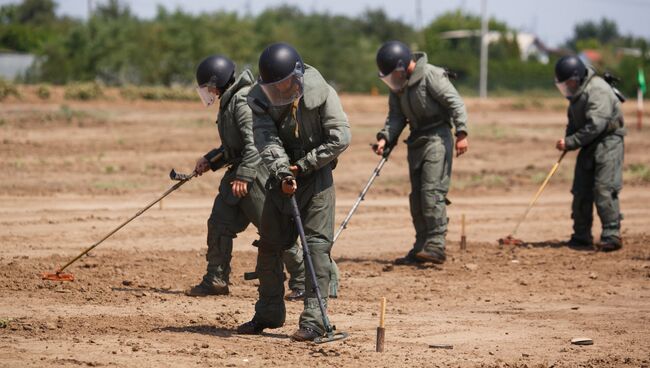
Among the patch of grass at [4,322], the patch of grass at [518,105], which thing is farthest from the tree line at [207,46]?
the patch of grass at [4,322]

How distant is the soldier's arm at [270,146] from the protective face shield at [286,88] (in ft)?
0.66

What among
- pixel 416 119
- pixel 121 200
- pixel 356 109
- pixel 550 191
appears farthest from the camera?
pixel 356 109

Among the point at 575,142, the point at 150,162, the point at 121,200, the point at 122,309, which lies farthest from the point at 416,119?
the point at 150,162

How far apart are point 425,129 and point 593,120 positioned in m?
2.31

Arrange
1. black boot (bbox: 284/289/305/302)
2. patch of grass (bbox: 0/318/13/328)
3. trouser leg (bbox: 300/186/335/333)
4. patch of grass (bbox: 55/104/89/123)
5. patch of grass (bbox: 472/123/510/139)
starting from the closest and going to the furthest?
trouser leg (bbox: 300/186/335/333)
patch of grass (bbox: 0/318/13/328)
black boot (bbox: 284/289/305/302)
patch of grass (bbox: 55/104/89/123)
patch of grass (bbox: 472/123/510/139)

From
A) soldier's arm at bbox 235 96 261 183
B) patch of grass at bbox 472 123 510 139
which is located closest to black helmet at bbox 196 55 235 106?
soldier's arm at bbox 235 96 261 183

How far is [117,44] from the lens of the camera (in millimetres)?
42625

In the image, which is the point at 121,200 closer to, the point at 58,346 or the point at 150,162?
the point at 150,162

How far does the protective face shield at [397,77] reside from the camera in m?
12.5

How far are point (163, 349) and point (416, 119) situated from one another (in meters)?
5.25

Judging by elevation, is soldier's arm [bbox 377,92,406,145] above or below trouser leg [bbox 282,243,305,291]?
above

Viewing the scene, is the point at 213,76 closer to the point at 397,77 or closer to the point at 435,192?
the point at 397,77

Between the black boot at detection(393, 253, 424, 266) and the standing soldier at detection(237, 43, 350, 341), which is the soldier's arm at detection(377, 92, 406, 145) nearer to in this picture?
the black boot at detection(393, 253, 424, 266)

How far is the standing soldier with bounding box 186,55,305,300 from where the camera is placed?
10367 millimetres
